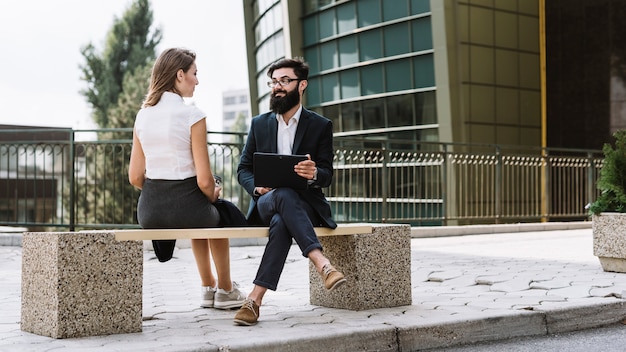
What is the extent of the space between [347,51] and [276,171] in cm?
2078

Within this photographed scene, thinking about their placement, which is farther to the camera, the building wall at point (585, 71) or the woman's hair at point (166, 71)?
the building wall at point (585, 71)

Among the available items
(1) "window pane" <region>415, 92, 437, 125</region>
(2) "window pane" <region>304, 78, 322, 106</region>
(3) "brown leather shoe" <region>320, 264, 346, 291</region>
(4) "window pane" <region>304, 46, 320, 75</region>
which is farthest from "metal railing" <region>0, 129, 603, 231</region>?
(4) "window pane" <region>304, 46, 320, 75</region>

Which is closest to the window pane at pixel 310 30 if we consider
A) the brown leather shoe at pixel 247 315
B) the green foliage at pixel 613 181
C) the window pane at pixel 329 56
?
the window pane at pixel 329 56

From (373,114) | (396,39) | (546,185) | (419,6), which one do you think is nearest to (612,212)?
(546,185)

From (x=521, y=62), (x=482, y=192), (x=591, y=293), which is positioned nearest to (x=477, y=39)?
(x=521, y=62)

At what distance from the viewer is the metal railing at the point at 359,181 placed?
11.0 meters

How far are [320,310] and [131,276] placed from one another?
4.60 ft

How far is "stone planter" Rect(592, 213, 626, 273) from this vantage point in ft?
24.1

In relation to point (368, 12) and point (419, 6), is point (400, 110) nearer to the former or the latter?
point (419, 6)

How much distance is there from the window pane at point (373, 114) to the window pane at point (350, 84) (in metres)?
0.62

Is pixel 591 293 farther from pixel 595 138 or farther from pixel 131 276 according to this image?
pixel 595 138

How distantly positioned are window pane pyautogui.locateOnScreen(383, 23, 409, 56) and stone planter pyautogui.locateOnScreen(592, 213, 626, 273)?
16048 mm

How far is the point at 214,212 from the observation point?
4.64 metres

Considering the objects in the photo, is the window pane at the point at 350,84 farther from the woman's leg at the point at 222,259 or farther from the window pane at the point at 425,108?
the woman's leg at the point at 222,259
